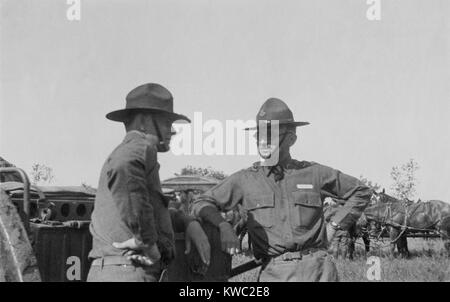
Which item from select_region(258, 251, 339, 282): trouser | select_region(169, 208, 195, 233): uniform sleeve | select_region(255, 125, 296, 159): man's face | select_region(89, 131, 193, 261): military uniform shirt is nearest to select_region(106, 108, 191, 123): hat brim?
select_region(89, 131, 193, 261): military uniform shirt

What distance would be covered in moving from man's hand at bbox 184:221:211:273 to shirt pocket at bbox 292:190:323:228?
29.9 inches

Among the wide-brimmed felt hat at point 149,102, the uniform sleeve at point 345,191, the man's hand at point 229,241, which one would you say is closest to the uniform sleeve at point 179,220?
the man's hand at point 229,241

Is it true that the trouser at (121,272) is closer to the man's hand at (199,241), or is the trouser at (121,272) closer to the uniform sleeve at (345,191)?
the man's hand at (199,241)

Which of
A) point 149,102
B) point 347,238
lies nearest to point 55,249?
point 149,102

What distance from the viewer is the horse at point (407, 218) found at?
1582 cm

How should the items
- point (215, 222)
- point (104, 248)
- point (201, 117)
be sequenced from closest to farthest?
point (104, 248)
point (215, 222)
point (201, 117)

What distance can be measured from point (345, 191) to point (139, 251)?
5.80 feet

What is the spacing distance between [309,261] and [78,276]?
1524mm

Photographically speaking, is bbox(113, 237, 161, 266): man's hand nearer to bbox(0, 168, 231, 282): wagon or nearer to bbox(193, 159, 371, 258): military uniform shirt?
bbox(0, 168, 231, 282): wagon

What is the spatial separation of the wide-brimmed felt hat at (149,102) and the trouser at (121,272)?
82 centimetres
